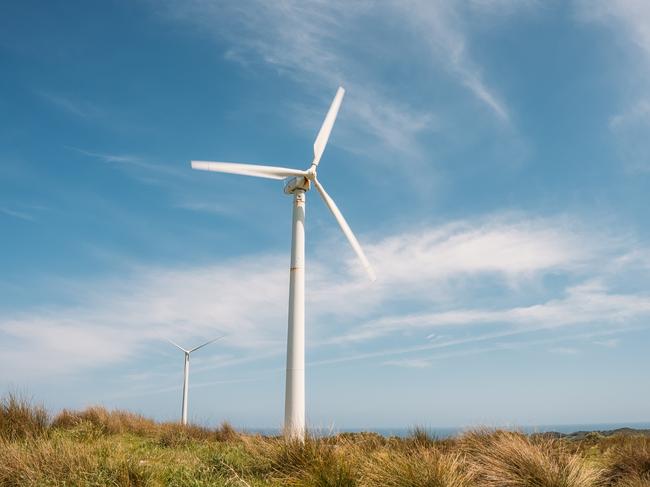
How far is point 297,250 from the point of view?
22266mm

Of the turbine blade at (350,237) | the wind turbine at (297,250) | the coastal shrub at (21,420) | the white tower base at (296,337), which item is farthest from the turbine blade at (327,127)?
the coastal shrub at (21,420)

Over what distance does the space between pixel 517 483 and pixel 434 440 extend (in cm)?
606

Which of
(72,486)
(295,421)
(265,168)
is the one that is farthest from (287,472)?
(265,168)

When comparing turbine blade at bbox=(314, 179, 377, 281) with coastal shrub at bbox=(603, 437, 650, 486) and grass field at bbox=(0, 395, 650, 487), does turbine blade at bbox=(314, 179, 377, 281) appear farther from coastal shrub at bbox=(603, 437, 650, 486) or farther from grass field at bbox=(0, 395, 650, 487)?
coastal shrub at bbox=(603, 437, 650, 486)

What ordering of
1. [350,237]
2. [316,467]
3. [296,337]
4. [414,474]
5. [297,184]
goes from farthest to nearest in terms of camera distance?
[350,237] < [297,184] < [296,337] < [316,467] < [414,474]

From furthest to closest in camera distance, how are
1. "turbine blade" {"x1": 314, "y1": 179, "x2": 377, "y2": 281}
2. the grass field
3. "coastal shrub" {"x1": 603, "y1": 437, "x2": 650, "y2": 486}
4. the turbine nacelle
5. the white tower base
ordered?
"turbine blade" {"x1": 314, "y1": 179, "x2": 377, "y2": 281} < the turbine nacelle < the white tower base < "coastal shrub" {"x1": 603, "y1": 437, "x2": 650, "y2": 486} < the grass field

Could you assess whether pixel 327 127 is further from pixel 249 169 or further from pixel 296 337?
pixel 296 337

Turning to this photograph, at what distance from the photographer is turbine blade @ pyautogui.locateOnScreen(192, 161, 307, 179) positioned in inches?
992

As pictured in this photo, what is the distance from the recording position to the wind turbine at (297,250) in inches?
784

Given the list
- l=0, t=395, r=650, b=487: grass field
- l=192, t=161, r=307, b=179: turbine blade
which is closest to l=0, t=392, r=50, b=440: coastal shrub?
l=0, t=395, r=650, b=487: grass field

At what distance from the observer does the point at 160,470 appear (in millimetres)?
11211

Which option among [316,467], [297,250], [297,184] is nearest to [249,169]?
[297,184]

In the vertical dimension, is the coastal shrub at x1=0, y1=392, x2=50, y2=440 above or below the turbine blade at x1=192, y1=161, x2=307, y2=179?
below

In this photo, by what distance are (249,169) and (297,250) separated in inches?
234
